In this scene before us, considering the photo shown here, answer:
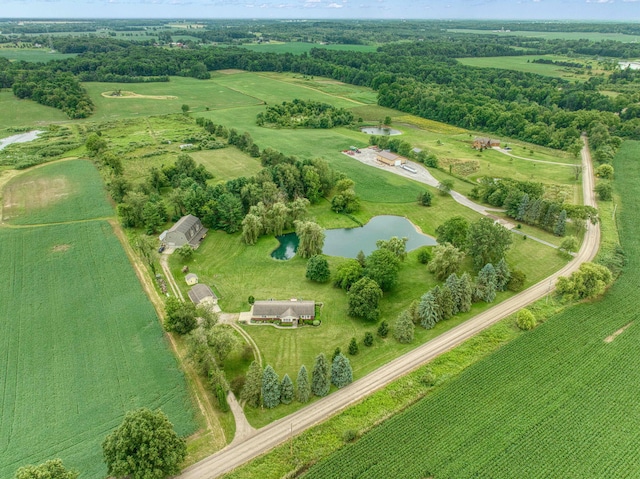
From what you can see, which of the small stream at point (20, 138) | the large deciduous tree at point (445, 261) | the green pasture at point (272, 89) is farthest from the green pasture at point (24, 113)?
the large deciduous tree at point (445, 261)

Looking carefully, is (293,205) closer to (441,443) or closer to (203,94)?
(441,443)

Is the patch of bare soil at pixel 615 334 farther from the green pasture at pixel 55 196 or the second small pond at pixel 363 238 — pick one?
the green pasture at pixel 55 196

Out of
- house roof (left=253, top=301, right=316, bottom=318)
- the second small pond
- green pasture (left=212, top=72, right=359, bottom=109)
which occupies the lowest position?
the second small pond

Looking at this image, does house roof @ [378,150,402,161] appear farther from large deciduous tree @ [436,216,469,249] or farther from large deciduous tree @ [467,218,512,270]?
large deciduous tree @ [467,218,512,270]

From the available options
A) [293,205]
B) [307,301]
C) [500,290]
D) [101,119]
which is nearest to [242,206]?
[293,205]

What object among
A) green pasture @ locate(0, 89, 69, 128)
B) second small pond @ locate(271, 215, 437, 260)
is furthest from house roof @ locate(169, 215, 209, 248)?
green pasture @ locate(0, 89, 69, 128)
